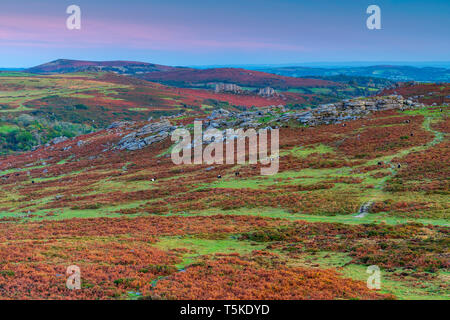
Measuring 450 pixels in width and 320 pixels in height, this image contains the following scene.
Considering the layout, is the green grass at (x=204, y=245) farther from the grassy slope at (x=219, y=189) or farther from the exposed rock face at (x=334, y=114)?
the exposed rock face at (x=334, y=114)

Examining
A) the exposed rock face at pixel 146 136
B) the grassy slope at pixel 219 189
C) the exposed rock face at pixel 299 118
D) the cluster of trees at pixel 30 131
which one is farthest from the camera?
the cluster of trees at pixel 30 131

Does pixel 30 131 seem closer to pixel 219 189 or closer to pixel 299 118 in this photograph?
pixel 299 118

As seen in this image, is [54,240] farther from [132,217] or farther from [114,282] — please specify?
[114,282]

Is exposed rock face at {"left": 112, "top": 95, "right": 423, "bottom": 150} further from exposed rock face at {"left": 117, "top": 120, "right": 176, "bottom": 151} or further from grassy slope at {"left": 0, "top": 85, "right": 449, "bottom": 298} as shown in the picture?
grassy slope at {"left": 0, "top": 85, "right": 449, "bottom": 298}

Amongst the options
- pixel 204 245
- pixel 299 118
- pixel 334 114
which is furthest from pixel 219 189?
pixel 334 114

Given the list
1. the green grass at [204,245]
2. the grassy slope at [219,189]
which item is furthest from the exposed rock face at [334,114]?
the green grass at [204,245]

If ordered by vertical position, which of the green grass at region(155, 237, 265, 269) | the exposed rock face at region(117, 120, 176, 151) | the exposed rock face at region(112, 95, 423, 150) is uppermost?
the exposed rock face at region(112, 95, 423, 150)

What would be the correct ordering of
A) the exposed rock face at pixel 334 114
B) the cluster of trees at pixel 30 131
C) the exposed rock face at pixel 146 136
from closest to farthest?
the exposed rock face at pixel 334 114 < the exposed rock face at pixel 146 136 < the cluster of trees at pixel 30 131

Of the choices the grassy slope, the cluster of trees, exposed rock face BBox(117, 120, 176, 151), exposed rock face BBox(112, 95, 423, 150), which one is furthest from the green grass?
the cluster of trees

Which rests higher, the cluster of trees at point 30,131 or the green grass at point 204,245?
the cluster of trees at point 30,131
